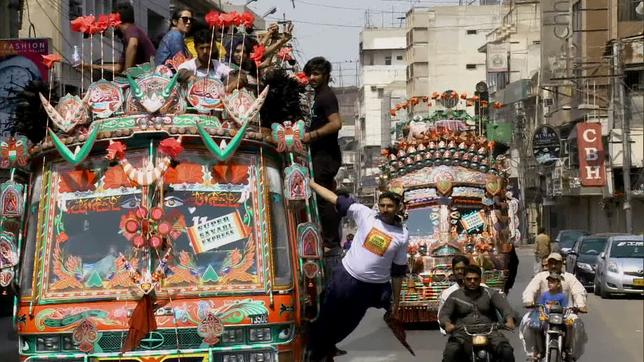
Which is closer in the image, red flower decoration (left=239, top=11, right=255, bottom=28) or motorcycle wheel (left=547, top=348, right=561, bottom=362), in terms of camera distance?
red flower decoration (left=239, top=11, right=255, bottom=28)

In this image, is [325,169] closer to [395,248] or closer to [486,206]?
[395,248]

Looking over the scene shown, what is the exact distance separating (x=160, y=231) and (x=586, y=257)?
89.9 ft

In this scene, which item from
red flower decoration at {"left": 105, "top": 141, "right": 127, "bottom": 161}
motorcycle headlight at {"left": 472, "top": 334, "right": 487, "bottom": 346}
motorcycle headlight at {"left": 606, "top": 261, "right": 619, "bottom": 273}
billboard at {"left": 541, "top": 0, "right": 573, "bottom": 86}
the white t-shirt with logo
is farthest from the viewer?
billboard at {"left": 541, "top": 0, "right": 573, "bottom": 86}

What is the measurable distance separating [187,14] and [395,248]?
3.34m

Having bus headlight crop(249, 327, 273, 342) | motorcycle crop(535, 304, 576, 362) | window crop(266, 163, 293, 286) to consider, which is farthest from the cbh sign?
bus headlight crop(249, 327, 273, 342)

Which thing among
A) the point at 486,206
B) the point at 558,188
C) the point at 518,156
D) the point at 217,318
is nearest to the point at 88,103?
the point at 217,318

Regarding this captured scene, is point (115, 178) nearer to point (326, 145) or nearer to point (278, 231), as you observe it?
point (278, 231)

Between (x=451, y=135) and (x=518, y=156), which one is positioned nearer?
(x=451, y=135)

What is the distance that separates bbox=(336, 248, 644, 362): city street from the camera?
18.9 m

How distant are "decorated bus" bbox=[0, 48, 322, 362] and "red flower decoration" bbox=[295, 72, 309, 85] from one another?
3.61ft

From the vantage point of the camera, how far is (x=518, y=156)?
84.6 meters

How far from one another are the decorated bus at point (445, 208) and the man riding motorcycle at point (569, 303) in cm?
669

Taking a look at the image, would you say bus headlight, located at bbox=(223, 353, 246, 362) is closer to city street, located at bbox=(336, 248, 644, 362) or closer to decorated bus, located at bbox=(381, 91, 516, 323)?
city street, located at bbox=(336, 248, 644, 362)

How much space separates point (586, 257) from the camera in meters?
36.5
